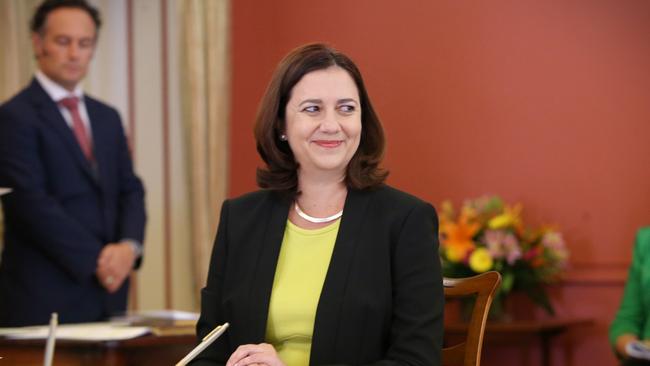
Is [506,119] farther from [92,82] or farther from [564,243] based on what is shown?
[92,82]

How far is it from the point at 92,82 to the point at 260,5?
102 centimetres

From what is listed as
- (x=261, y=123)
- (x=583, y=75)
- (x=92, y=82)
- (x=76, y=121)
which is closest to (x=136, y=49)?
(x=92, y=82)

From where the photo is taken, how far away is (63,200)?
401 centimetres

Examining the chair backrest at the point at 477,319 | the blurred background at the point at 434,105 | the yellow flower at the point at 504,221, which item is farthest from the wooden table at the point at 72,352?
the blurred background at the point at 434,105

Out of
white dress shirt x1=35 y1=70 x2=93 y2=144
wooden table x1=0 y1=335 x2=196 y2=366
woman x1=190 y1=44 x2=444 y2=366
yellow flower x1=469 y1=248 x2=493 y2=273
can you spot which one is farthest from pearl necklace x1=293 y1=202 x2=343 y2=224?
yellow flower x1=469 y1=248 x2=493 y2=273

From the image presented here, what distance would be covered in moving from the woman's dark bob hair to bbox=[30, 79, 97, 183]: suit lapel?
1796mm

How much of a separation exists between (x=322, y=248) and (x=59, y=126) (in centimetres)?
210

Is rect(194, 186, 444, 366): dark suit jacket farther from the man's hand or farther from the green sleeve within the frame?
the green sleeve

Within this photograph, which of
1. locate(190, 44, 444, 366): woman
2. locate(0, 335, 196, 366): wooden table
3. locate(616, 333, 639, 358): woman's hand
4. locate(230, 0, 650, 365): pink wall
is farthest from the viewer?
locate(230, 0, 650, 365): pink wall

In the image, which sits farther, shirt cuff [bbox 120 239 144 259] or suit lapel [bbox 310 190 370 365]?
shirt cuff [bbox 120 239 144 259]

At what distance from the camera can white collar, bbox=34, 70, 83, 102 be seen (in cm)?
411

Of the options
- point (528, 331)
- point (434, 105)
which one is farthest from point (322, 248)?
A: point (434, 105)

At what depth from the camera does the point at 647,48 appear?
4.52 meters

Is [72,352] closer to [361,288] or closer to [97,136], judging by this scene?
[361,288]
